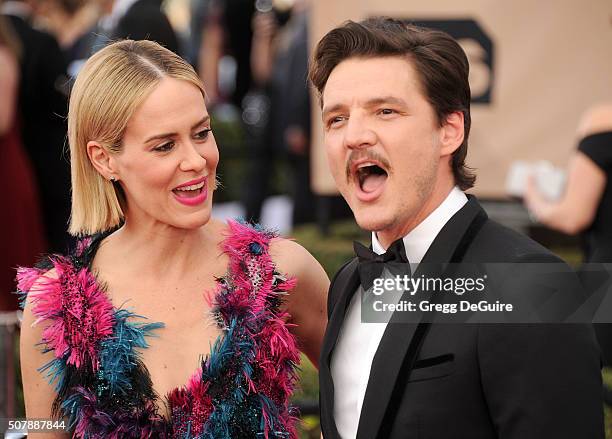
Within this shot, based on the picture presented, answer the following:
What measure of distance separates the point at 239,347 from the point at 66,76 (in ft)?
12.6

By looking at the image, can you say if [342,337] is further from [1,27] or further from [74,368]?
[1,27]

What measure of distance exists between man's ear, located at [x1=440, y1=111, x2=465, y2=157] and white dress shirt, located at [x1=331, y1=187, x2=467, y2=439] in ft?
0.34

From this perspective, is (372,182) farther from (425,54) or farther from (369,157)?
(425,54)

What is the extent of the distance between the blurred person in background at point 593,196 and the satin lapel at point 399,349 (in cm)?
199

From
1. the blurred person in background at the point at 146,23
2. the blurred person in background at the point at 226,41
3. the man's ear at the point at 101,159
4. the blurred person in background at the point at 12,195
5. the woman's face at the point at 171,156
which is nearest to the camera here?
the woman's face at the point at 171,156

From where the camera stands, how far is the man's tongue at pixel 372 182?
2199 mm

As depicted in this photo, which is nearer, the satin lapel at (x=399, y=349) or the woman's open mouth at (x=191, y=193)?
the satin lapel at (x=399, y=349)

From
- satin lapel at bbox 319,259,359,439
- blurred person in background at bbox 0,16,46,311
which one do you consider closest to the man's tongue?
satin lapel at bbox 319,259,359,439

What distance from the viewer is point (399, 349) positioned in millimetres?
2072

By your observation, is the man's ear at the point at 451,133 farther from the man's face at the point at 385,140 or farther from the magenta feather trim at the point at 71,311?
the magenta feather trim at the point at 71,311

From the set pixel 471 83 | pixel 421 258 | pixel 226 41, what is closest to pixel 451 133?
pixel 421 258

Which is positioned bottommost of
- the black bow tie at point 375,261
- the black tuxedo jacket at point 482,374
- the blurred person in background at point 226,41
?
the black tuxedo jacket at point 482,374

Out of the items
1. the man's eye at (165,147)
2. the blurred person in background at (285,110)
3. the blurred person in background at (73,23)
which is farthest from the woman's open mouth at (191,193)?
the blurred person in background at (285,110)

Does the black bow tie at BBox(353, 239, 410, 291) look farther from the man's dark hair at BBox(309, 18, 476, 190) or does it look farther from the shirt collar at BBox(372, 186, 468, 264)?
the man's dark hair at BBox(309, 18, 476, 190)
